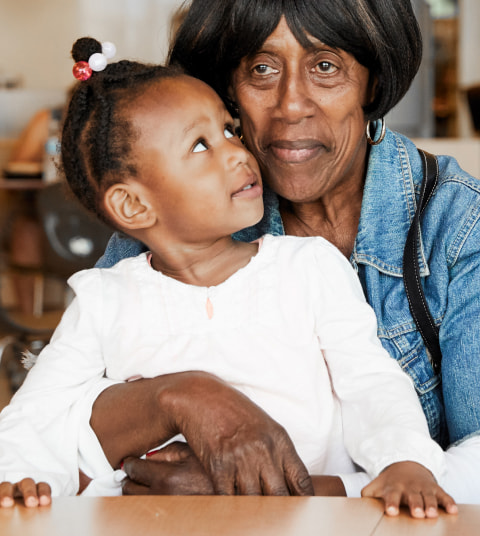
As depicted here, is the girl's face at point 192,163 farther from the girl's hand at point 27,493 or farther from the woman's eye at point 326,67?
the girl's hand at point 27,493

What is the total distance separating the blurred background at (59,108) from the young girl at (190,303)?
0.28 metres

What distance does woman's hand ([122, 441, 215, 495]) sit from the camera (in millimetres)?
1124

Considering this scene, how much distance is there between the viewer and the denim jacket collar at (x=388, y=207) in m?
1.50

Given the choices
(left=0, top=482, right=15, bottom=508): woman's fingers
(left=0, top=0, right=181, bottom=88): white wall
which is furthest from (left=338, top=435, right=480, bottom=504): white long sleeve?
(left=0, top=0, right=181, bottom=88): white wall

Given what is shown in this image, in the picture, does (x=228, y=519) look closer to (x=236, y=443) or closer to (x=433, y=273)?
(x=236, y=443)

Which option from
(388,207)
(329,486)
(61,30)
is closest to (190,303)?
(329,486)

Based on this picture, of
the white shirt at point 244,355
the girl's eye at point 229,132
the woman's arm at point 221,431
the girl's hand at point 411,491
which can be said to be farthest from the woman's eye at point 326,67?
the girl's hand at point 411,491

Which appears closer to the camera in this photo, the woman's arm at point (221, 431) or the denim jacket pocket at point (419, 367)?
the woman's arm at point (221, 431)

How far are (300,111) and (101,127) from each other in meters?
0.37

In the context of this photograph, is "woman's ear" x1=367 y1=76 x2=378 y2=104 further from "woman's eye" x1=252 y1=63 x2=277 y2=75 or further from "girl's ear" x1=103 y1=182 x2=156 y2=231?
"girl's ear" x1=103 y1=182 x2=156 y2=231

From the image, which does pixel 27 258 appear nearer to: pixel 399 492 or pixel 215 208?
pixel 215 208

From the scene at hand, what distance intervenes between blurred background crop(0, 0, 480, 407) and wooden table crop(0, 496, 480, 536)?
2.67ft

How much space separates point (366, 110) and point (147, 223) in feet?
1.69

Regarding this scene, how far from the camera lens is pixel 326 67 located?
1480 millimetres
